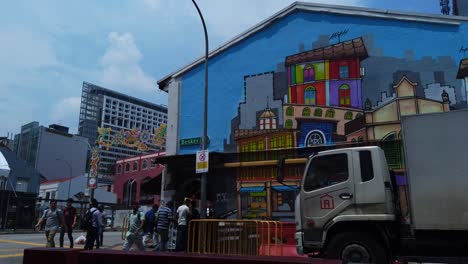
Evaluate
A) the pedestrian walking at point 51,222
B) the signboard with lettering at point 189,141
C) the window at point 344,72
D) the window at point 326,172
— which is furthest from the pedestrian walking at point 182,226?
the window at point 344,72

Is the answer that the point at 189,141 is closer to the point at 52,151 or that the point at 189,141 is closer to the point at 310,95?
the point at 310,95

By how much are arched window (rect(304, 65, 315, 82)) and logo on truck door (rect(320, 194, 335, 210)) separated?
1001 cm

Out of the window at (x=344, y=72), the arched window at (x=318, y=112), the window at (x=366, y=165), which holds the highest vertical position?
the window at (x=344, y=72)

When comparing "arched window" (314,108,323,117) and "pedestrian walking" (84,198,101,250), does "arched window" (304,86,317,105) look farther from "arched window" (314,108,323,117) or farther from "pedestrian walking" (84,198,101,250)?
"pedestrian walking" (84,198,101,250)

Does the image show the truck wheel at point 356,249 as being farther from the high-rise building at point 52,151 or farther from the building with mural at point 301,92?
the high-rise building at point 52,151

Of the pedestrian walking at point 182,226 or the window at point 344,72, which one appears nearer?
the pedestrian walking at point 182,226

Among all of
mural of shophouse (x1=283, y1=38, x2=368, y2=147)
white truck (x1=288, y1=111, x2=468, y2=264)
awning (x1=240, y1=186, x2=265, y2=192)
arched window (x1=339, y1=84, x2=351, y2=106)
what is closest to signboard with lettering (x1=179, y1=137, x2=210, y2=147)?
awning (x1=240, y1=186, x2=265, y2=192)

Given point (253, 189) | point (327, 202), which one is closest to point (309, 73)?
point (253, 189)

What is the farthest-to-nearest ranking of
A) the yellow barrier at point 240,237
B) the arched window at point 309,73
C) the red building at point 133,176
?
the red building at point 133,176, the arched window at point 309,73, the yellow barrier at point 240,237

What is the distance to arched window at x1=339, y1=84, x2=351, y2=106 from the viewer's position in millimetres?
17031

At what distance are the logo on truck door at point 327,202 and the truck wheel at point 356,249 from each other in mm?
566

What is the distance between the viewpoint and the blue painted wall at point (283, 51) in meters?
16.2

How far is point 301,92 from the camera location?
18078 millimetres

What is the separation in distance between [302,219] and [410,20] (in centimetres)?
1134
